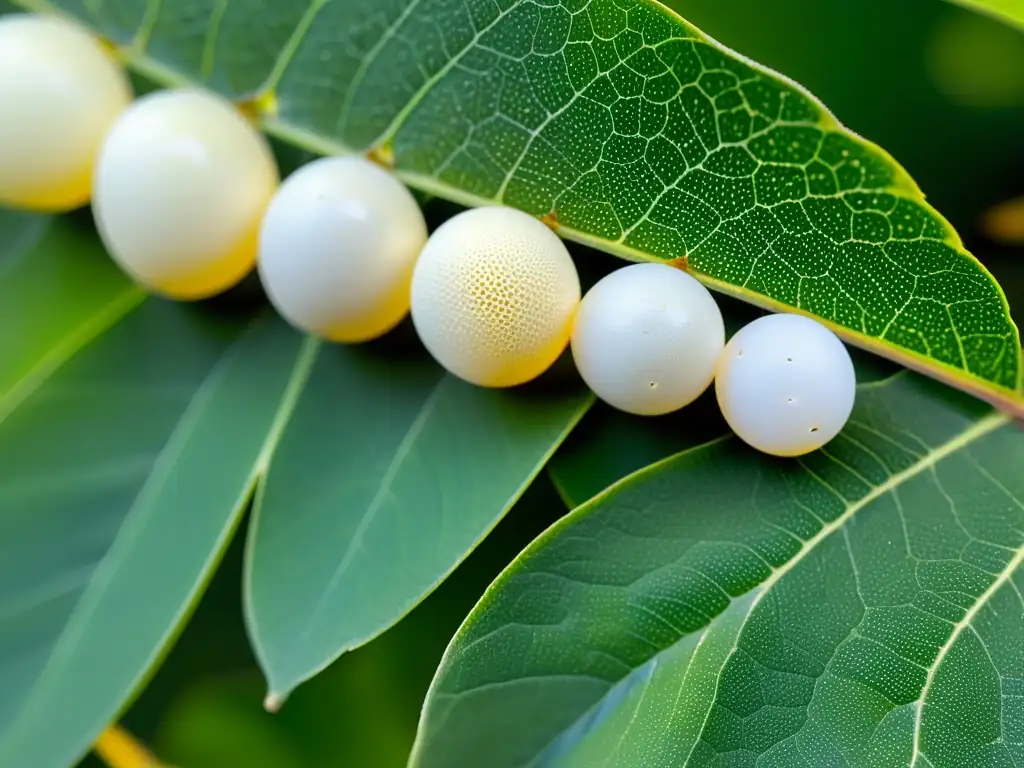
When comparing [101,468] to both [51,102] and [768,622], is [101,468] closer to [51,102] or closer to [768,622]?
[51,102]

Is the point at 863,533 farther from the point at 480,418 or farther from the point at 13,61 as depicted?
the point at 13,61

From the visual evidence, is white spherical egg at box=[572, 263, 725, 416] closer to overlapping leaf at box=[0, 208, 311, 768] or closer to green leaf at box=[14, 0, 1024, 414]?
green leaf at box=[14, 0, 1024, 414]

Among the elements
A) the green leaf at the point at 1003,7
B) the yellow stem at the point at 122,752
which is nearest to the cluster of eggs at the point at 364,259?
the green leaf at the point at 1003,7

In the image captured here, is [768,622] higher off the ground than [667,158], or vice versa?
[667,158]

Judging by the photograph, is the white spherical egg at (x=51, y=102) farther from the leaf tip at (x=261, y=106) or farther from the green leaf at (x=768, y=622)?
the green leaf at (x=768, y=622)

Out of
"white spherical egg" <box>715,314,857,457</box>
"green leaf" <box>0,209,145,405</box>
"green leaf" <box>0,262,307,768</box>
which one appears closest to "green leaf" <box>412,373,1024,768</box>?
"white spherical egg" <box>715,314,857,457</box>

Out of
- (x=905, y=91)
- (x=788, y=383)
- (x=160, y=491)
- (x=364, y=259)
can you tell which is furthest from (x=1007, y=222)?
(x=160, y=491)

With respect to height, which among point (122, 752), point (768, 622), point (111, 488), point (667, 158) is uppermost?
point (667, 158)
